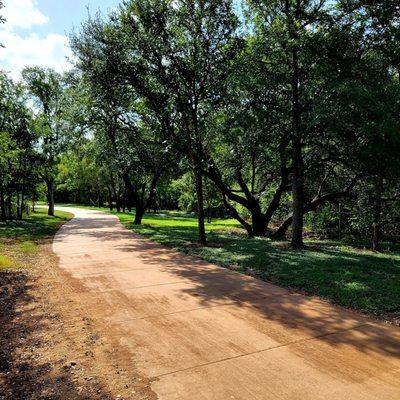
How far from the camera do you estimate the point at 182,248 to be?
1285 cm

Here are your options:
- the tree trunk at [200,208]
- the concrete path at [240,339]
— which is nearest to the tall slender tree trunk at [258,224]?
the tree trunk at [200,208]

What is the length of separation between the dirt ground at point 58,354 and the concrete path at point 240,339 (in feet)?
0.78

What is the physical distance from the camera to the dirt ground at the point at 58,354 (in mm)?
3803

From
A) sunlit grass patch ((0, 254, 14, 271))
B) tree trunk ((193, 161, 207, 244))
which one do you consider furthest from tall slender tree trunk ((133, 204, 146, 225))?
sunlit grass patch ((0, 254, 14, 271))

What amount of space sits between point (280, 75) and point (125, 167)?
10.6 m

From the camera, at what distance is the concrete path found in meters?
3.89

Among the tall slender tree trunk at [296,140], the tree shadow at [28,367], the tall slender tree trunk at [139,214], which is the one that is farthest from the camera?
the tall slender tree trunk at [139,214]

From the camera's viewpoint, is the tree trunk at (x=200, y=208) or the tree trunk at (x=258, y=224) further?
the tree trunk at (x=258, y=224)

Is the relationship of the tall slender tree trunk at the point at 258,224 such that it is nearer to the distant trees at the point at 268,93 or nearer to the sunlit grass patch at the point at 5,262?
A: the distant trees at the point at 268,93

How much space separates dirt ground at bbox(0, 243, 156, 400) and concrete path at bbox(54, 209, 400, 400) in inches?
9.3

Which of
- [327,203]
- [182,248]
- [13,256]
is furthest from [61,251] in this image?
[327,203]

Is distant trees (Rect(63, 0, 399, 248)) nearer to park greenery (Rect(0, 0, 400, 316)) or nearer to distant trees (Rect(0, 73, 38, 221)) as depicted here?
park greenery (Rect(0, 0, 400, 316))

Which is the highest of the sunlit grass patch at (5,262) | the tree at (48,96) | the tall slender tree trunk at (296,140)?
the tree at (48,96)

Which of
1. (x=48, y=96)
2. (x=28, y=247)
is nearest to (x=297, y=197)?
(x=28, y=247)
